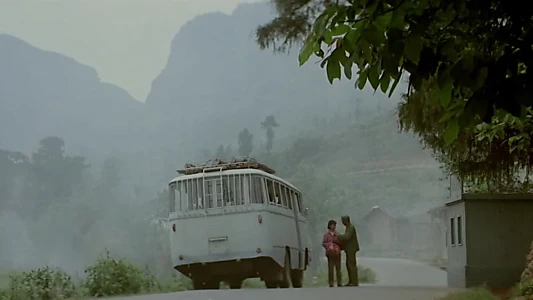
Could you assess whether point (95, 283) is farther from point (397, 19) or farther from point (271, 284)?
point (397, 19)

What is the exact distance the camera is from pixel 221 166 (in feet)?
29.7

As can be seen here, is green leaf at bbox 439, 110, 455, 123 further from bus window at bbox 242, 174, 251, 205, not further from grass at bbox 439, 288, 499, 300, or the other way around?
bus window at bbox 242, 174, 251, 205

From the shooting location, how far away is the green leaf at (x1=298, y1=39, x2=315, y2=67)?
1.51 metres

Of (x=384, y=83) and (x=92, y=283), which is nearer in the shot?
(x=384, y=83)

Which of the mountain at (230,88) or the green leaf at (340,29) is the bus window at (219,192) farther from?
the green leaf at (340,29)

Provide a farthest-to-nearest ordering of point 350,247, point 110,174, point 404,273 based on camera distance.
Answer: point 110,174
point 404,273
point 350,247

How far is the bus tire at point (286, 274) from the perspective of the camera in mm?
9023

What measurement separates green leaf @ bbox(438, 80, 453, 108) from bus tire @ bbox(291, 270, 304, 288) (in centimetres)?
791

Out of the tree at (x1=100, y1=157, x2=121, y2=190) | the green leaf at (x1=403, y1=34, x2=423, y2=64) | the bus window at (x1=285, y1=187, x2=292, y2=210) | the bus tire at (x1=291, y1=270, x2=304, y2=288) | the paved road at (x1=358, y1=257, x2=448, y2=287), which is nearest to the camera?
the green leaf at (x1=403, y1=34, x2=423, y2=64)

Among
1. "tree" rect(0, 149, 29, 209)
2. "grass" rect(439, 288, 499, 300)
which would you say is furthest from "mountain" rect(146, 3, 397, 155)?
"grass" rect(439, 288, 499, 300)

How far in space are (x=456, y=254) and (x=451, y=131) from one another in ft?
21.6

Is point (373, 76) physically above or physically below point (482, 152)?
below

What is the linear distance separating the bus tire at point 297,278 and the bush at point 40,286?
95.3 inches

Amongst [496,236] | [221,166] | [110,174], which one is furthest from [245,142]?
[496,236]
